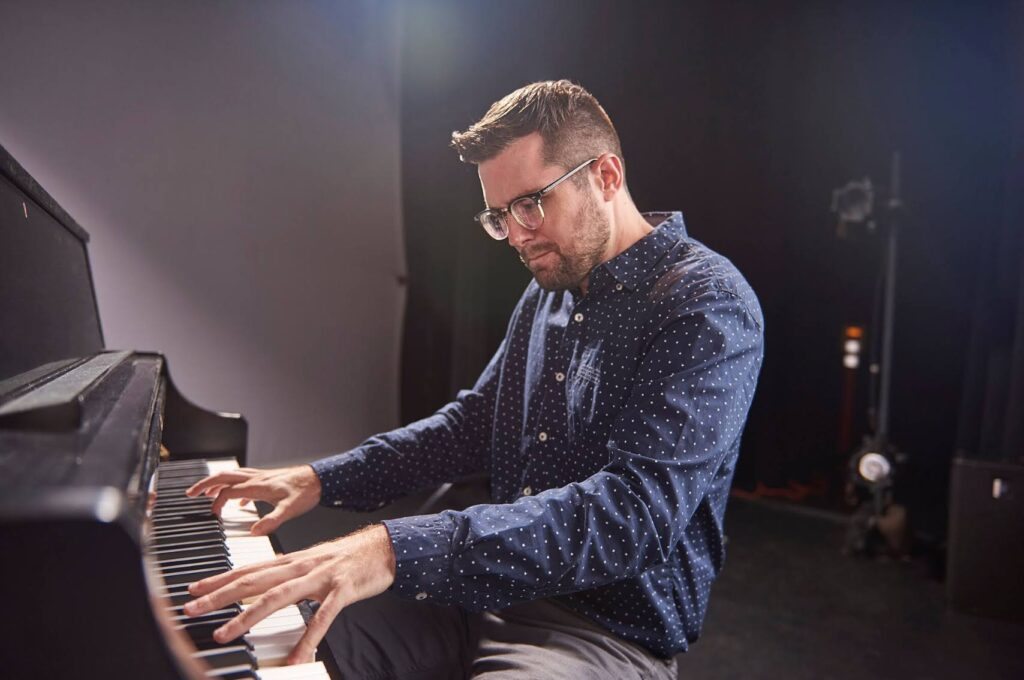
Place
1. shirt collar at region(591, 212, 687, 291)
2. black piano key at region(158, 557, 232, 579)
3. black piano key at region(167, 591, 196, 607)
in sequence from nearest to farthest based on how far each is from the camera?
black piano key at region(167, 591, 196, 607)
black piano key at region(158, 557, 232, 579)
shirt collar at region(591, 212, 687, 291)

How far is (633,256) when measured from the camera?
4.45 ft

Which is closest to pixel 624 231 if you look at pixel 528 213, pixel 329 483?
pixel 528 213

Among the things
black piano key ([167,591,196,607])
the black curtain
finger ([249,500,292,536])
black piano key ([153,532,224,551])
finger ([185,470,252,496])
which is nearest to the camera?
black piano key ([167,591,196,607])

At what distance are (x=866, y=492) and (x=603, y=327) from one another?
9.35 ft

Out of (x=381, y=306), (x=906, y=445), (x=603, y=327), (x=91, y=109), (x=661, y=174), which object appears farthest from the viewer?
(x=381, y=306)

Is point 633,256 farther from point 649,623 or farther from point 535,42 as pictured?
point 535,42

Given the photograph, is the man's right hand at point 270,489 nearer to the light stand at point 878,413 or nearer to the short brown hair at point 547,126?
the short brown hair at point 547,126

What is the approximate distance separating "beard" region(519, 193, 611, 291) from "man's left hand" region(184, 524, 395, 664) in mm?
665

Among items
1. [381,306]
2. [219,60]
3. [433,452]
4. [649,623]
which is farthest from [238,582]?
[381,306]

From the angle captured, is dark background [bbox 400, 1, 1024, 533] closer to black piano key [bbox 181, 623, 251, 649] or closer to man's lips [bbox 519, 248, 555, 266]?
man's lips [bbox 519, 248, 555, 266]

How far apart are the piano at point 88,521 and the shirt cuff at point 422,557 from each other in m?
0.12

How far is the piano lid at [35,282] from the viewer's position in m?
1.06

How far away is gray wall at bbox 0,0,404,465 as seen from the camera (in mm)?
3160

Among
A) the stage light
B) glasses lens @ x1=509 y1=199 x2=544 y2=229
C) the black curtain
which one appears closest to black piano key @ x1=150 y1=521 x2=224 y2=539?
glasses lens @ x1=509 y1=199 x2=544 y2=229
